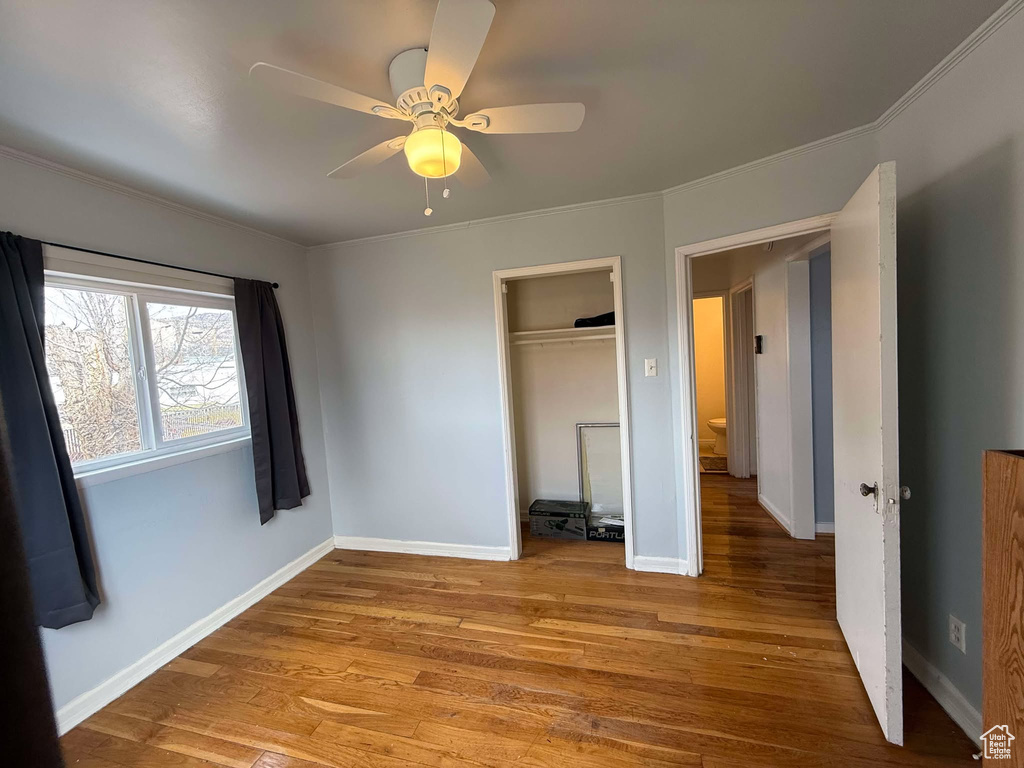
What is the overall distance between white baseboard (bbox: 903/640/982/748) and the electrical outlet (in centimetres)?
17

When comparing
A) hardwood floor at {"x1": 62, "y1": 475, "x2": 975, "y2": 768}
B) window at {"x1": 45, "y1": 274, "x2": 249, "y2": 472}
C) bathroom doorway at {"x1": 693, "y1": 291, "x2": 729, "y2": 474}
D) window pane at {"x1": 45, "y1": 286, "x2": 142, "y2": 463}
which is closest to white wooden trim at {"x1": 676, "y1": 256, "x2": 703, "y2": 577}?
hardwood floor at {"x1": 62, "y1": 475, "x2": 975, "y2": 768}

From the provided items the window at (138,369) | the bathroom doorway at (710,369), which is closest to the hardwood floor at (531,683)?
the window at (138,369)

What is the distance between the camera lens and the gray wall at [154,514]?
1.87m

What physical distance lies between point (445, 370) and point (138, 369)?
1670 millimetres

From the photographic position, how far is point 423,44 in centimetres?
133

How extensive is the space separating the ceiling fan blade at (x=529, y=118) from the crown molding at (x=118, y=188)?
6.09 ft

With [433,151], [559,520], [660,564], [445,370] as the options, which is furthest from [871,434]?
[445,370]

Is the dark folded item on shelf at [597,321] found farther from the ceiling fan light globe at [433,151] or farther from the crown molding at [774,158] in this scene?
the ceiling fan light globe at [433,151]

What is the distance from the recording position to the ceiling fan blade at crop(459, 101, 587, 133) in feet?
4.39

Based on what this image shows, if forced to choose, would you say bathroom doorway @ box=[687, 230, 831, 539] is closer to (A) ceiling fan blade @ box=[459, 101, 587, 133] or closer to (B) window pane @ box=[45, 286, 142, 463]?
(A) ceiling fan blade @ box=[459, 101, 587, 133]

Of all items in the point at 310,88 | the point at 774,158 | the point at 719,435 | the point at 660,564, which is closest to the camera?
the point at 310,88

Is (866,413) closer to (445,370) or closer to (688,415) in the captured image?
(688,415)

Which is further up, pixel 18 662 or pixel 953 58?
pixel 953 58

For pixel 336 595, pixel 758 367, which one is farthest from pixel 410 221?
pixel 758 367
